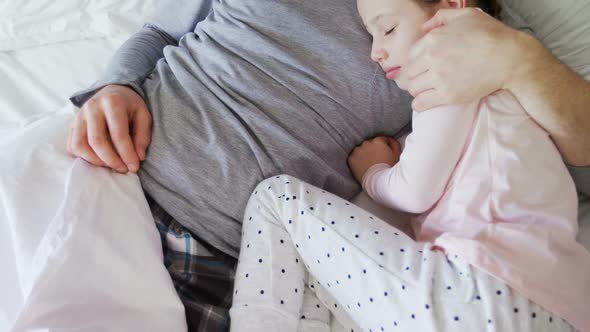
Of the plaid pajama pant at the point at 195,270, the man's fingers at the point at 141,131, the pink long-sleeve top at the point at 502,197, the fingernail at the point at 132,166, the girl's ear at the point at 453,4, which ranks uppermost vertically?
the girl's ear at the point at 453,4

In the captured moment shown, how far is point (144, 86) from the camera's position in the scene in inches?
37.1

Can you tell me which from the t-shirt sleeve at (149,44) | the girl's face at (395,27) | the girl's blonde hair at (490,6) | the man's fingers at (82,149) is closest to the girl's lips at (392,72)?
the girl's face at (395,27)

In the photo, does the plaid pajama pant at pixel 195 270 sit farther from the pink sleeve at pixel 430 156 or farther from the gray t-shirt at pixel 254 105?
the pink sleeve at pixel 430 156

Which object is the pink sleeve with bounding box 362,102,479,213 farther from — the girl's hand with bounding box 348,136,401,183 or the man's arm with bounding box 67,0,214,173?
the man's arm with bounding box 67,0,214,173

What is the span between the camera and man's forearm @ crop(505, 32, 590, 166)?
71 cm

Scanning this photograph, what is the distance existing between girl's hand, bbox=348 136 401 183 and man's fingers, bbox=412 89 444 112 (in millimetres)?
177

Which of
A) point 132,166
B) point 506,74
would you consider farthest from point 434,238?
point 132,166

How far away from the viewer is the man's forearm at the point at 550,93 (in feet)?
2.33

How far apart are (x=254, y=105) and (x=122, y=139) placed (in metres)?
0.24

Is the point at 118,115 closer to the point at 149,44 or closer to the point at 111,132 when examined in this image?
the point at 111,132

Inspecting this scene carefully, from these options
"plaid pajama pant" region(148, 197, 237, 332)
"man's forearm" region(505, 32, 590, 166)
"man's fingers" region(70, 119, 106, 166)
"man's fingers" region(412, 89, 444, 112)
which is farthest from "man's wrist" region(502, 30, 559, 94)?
"man's fingers" region(70, 119, 106, 166)

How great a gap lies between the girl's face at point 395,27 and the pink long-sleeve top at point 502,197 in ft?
0.38

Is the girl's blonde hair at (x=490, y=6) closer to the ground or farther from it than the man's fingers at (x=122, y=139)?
farther from it

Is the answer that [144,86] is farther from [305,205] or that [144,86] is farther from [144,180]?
[305,205]
